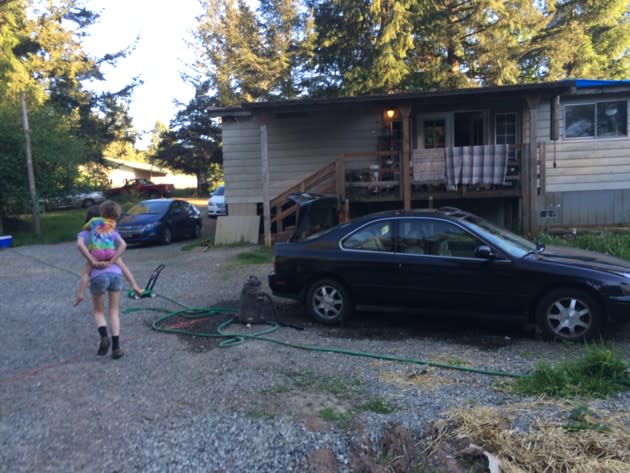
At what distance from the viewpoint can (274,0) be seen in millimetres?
31328

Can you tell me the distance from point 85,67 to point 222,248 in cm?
2469

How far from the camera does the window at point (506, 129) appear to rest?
52.5 feet

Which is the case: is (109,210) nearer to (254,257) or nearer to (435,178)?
(254,257)

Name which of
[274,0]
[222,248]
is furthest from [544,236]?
[274,0]

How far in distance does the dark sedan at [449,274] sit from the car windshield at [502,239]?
2cm

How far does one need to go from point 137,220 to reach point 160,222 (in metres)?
0.71

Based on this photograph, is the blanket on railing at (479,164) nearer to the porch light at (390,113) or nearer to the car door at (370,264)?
the porch light at (390,113)

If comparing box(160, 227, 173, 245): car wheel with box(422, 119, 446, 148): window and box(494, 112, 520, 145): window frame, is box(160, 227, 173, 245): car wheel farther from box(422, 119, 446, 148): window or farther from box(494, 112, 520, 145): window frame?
box(494, 112, 520, 145): window frame

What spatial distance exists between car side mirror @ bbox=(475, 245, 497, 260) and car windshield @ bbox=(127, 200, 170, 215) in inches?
515

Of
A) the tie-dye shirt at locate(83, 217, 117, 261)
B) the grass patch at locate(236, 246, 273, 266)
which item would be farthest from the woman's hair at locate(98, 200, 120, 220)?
the grass patch at locate(236, 246, 273, 266)

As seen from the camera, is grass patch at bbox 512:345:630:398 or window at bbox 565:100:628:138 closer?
grass patch at bbox 512:345:630:398

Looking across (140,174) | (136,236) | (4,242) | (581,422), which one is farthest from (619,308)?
(140,174)

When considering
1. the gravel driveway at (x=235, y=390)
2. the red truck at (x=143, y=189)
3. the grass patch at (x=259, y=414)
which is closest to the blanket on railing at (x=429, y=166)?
the gravel driveway at (x=235, y=390)

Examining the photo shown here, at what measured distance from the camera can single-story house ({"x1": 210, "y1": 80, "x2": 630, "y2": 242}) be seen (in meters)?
13.5
